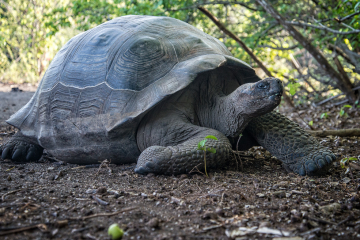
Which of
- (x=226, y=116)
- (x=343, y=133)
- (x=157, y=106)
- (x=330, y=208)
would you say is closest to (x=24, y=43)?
(x=157, y=106)

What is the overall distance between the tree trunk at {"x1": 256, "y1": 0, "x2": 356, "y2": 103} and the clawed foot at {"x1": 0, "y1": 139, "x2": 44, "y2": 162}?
138 inches

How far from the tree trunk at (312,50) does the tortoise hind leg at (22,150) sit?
3.48 metres

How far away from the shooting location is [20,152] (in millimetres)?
3316

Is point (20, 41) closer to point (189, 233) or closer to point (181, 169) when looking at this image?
point (181, 169)

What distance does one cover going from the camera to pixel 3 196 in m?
1.84

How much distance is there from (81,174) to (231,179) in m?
1.24

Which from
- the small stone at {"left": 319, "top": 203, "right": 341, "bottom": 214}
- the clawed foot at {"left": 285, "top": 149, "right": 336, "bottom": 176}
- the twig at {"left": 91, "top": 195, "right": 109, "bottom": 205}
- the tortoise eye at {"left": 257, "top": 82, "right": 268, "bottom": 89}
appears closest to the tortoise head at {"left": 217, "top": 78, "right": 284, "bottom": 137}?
the tortoise eye at {"left": 257, "top": 82, "right": 268, "bottom": 89}

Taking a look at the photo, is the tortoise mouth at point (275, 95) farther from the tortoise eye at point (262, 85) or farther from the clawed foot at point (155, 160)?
the clawed foot at point (155, 160)

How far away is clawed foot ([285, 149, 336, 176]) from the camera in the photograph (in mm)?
2496

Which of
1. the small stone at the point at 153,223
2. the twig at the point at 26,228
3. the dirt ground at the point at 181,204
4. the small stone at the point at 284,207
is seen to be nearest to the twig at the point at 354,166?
the dirt ground at the point at 181,204

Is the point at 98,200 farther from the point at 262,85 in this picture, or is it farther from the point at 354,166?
the point at 354,166

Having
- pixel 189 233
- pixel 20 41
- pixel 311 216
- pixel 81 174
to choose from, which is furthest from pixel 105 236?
pixel 20 41

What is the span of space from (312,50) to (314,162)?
2.68m

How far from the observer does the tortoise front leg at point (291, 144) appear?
2.52m
